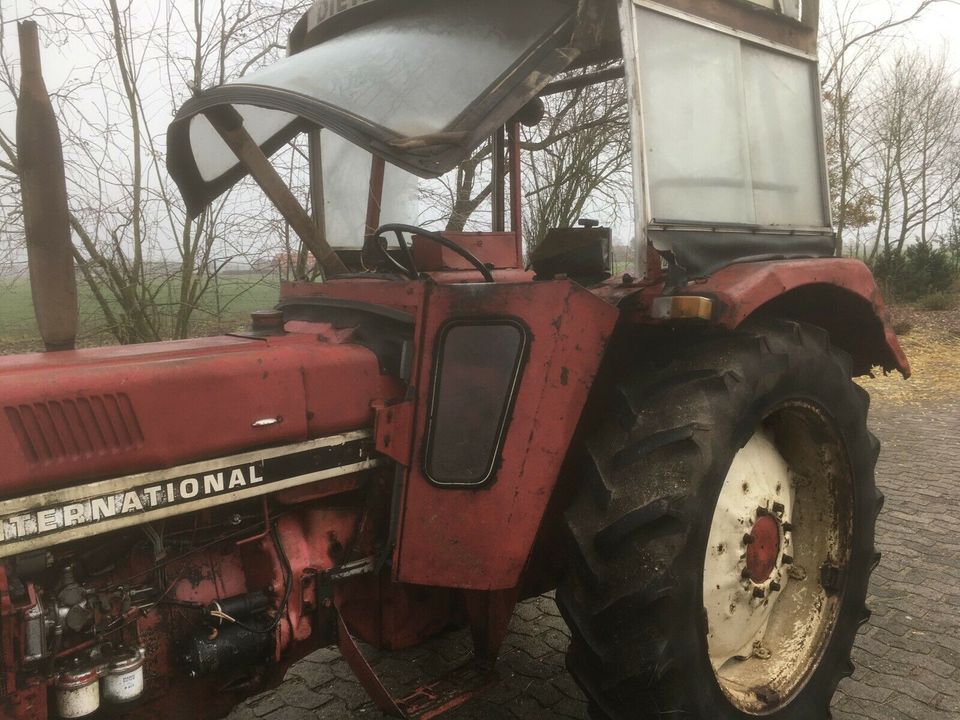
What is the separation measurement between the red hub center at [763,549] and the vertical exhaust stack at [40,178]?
80.7 inches

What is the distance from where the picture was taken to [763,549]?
96.7 inches

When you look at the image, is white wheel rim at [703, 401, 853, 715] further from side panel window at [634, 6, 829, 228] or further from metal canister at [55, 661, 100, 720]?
metal canister at [55, 661, 100, 720]

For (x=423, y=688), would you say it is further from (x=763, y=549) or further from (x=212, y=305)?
(x=212, y=305)

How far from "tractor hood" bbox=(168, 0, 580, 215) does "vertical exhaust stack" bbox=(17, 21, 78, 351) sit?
0.46 metres

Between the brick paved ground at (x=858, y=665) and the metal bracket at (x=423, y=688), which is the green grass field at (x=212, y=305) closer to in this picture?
the brick paved ground at (x=858, y=665)

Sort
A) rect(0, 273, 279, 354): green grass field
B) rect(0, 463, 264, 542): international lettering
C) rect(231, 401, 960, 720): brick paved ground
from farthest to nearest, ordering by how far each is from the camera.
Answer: rect(0, 273, 279, 354): green grass field
rect(231, 401, 960, 720): brick paved ground
rect(0, 463, 264, 542): international lettering

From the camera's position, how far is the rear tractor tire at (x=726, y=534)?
2012mm

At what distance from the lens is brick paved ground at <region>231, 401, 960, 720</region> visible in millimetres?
2730

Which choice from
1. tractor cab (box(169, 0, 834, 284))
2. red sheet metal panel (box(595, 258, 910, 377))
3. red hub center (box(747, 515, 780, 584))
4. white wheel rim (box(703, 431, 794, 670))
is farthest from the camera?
red hub center (box(747, 515, 780, 584))

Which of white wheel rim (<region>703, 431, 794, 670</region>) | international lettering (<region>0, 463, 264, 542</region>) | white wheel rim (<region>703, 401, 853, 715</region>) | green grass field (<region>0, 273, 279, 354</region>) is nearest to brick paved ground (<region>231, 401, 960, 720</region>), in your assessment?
white wheel rim (<region>703, 401, 853, 715</region>)

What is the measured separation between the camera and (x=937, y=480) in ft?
18.2

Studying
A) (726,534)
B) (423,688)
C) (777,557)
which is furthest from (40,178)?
(777,557)

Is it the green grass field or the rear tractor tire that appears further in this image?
the green grass field

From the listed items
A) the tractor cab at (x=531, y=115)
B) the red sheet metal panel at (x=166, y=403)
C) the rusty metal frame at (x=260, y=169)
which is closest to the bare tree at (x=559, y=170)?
the tractor cab at (x=531, y=115)
